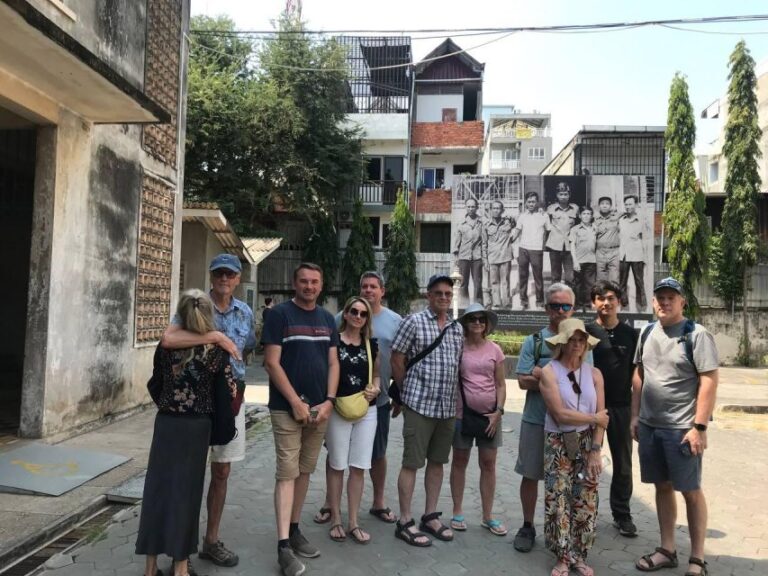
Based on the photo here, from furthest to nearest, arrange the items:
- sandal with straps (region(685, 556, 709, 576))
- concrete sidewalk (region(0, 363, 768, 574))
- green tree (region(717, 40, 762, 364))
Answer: green tree (region(717, 40, 762, 364)) → concrete sidewalk (region(0, 363, 768, 574)) → sandal with straps (region(685, 556, 709, 576))

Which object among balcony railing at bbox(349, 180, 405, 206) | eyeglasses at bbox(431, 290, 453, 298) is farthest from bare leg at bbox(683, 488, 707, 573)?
balcony railing at bbox(349, 180, 405, 206)

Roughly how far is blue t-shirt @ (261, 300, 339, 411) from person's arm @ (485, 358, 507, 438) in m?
1.22

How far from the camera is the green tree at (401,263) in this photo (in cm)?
2020

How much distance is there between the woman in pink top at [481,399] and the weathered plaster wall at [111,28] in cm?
509

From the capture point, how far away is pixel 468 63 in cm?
→ 2516

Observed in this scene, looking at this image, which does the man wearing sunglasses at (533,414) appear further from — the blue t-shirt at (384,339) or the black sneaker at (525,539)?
the blue t-shirt at (384,339)

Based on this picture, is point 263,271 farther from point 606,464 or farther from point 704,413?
point 704,413

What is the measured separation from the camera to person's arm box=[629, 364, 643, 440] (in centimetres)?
406

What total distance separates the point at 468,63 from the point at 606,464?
22054 millimetres

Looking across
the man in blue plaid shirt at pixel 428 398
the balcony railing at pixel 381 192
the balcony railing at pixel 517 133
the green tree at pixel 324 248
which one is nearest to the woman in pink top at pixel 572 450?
the man in blue plaid shirt at pixel 428 398

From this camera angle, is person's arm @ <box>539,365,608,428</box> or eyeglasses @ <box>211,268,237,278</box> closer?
person's arm @ <box>539,365,608,428</box>

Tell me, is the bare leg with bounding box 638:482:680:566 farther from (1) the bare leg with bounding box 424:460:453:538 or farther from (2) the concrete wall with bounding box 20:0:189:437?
(2) the concrete wall with bounding box 20:0:189:437

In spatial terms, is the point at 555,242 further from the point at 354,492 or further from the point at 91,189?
the point at 354,492

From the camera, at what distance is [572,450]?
12.0ft
